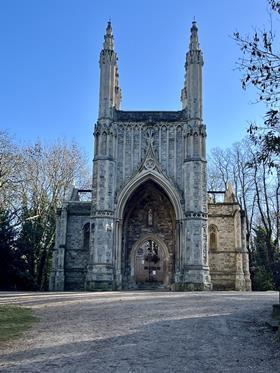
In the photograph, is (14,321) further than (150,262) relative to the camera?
No

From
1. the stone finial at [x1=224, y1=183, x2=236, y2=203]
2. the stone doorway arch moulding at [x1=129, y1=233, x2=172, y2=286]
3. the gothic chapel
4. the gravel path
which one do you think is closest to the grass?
the gravel path

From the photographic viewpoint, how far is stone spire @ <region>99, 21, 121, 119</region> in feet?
93.1

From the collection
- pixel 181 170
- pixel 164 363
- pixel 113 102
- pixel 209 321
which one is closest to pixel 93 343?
pixel 164 363

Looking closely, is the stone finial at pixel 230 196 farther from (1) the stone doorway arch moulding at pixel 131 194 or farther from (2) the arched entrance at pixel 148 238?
(1) the stone doorway arch moulding at pixel 131 194

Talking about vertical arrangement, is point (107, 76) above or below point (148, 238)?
above

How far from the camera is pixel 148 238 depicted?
2961 centimetres

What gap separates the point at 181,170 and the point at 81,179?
41.4ft

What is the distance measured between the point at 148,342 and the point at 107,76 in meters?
22.7

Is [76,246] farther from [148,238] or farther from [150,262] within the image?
[150,262]

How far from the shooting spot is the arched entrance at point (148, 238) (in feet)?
95.5

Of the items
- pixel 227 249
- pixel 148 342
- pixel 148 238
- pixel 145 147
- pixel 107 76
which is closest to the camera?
pixel 148 342

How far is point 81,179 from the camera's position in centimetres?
3831

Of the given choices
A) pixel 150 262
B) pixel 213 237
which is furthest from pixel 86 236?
pixel 213 237

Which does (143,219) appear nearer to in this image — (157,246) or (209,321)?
(157,246)
